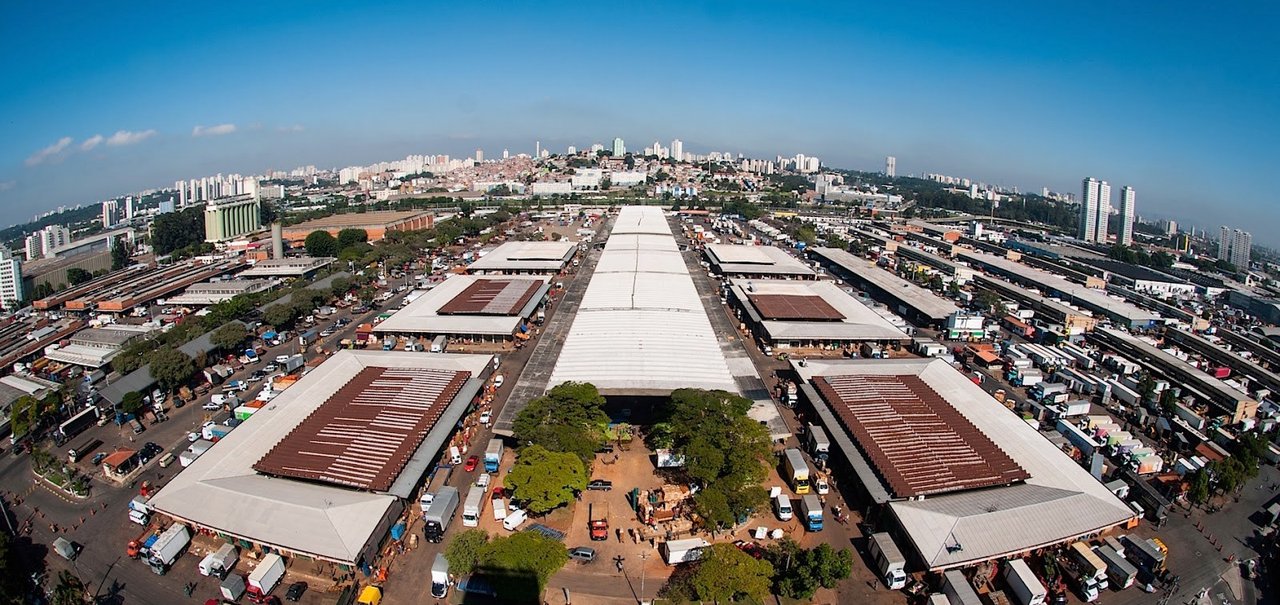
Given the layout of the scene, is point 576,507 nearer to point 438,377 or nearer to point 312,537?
point 312,537

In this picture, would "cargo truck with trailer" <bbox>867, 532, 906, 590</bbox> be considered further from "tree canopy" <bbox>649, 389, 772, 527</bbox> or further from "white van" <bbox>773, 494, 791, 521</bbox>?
"tree canopy" <bbox>649, 389, 772, 527</bbox>

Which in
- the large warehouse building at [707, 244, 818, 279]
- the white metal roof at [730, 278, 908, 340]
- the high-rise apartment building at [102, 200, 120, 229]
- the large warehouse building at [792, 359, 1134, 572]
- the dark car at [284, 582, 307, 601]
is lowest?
the dark car at [284, 582, 307, 601]

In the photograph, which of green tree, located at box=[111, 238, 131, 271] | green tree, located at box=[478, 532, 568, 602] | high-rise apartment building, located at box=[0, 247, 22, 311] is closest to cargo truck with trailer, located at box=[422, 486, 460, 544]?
green tree, located at box=[478, 532, 568, 602]

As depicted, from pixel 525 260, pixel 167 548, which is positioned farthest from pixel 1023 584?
pixel 525 260

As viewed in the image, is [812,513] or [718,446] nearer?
[812,513]

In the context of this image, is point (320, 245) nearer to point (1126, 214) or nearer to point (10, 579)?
point (10, 579)

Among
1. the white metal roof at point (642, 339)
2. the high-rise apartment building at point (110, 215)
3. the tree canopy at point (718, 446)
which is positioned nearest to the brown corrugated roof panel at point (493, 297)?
the white metal roof at point (642, 339)

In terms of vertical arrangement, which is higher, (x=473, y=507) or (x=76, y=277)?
(x=76, y=277)
